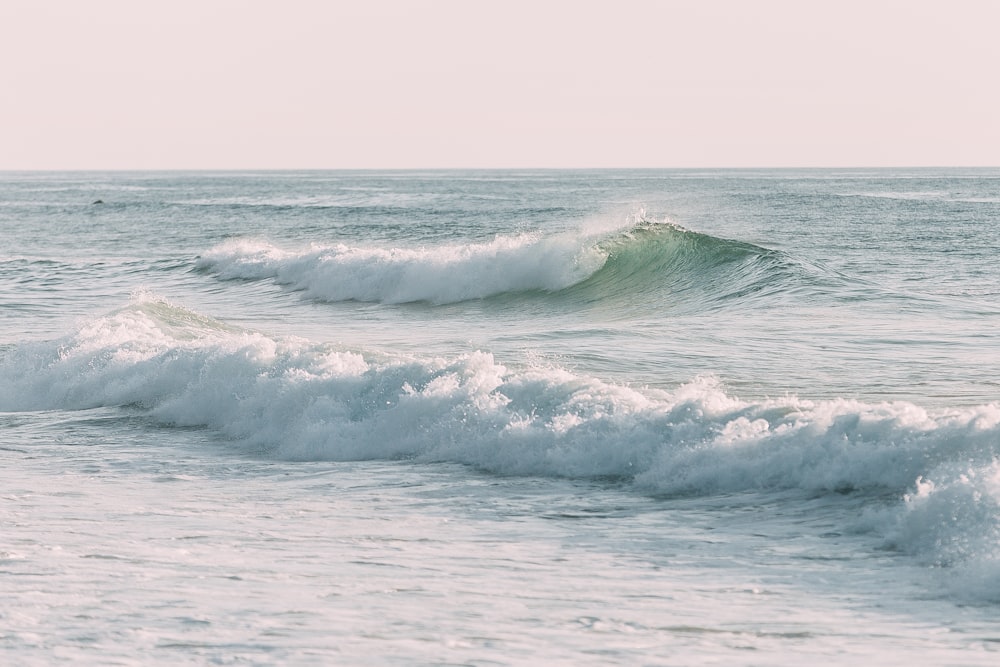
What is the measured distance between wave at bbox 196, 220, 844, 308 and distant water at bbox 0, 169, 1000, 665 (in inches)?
70.8

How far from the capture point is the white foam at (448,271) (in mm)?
25141

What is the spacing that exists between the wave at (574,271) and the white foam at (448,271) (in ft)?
0.07

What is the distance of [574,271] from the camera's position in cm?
2569

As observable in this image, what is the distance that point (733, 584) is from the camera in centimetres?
664

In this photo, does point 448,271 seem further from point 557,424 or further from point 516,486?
point 516,486

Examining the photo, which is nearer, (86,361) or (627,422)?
(627,422)

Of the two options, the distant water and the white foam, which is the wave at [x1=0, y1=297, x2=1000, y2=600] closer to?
the distant water

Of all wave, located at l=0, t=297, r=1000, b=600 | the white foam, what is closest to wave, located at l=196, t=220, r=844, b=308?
the white foam

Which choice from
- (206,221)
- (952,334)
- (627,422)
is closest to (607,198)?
(206,221)

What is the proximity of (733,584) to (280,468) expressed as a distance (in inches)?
190

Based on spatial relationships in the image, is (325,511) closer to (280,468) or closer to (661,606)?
(280,468)

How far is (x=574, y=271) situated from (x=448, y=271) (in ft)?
8.77

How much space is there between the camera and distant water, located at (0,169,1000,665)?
5898 millimetres

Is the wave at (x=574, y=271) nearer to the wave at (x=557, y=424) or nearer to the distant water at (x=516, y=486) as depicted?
the distant water at (x=516, y=486)
